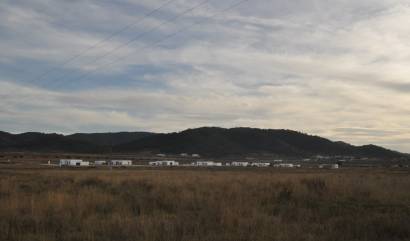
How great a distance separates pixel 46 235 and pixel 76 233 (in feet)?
2.08

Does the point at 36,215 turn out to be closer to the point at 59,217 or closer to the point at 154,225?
the point at 59,217

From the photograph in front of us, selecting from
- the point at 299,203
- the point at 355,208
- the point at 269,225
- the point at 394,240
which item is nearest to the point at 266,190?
the point at 299,203

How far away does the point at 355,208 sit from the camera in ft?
52.2

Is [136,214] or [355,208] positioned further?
[355,208]

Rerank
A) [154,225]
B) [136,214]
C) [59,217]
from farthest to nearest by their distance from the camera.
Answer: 1. [136,214]
2. [59,217]
3. [154,225]

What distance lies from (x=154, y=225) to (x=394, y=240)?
5.39 m

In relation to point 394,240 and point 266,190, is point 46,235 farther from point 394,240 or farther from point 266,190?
point 266,190

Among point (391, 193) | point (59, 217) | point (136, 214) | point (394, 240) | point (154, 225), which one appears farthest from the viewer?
point (391, 193)

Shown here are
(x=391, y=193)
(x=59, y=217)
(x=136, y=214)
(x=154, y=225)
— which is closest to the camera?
(x=154, y=225)

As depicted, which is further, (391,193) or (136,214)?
(391,193)

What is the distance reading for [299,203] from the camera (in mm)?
17484

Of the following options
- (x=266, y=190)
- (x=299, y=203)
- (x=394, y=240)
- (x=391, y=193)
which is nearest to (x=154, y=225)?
(x=394, y=240)

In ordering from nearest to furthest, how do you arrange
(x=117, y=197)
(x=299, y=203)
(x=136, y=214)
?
(x=136, y=214) < (x=299, y=203) < (x=117, y=197)

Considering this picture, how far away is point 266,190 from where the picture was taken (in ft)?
72.8
